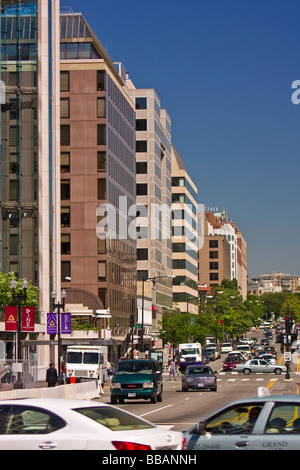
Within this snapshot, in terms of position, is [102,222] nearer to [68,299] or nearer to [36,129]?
[68,299]

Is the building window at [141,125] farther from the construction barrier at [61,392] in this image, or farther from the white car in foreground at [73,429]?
the white car in foreground at [73,429]

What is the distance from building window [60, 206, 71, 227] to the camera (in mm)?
91312

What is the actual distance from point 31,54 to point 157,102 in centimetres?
5368

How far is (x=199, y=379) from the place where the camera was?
47.5 metres

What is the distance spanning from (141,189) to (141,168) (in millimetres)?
3188

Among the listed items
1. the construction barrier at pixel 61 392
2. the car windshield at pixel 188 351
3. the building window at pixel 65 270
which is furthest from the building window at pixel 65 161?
the construction barrier at pixel 61 392

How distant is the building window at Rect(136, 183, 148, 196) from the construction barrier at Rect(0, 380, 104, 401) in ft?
255

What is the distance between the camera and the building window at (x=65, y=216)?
91.3 metres

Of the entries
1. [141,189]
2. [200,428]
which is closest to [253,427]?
[200,428]

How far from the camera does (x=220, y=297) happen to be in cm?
17850

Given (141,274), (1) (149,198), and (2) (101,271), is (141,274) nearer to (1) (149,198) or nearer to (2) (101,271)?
(1) (149,198)

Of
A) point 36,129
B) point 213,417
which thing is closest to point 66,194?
point 36,129

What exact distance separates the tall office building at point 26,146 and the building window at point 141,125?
4797cm

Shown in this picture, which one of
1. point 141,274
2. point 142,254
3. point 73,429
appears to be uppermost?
point 142,254
